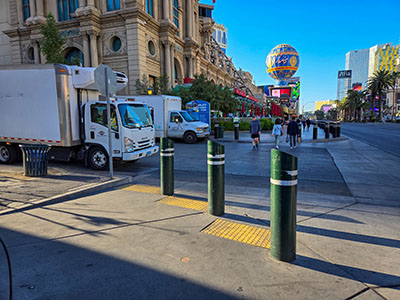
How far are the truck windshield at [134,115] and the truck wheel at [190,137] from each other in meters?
8.35

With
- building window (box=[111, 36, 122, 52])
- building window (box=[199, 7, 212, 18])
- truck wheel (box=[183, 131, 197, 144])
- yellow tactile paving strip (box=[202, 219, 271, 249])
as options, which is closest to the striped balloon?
building window (box=[199, 7, 212, 18])

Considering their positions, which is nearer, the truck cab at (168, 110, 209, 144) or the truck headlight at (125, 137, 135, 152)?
the truck headlight at (125, 137, 135, 152)

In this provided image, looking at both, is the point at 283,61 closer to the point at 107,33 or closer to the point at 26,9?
the point at 107,33

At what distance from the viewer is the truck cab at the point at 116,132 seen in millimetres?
8664

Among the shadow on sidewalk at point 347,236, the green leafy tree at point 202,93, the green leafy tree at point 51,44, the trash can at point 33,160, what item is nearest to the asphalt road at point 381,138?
the shadow on sidewalk at point 347,236

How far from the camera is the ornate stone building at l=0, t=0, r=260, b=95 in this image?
32.2 m

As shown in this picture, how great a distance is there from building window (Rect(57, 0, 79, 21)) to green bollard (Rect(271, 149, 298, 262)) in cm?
4049

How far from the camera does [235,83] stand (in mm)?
85438

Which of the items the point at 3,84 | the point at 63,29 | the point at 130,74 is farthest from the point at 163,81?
the point at 3,84

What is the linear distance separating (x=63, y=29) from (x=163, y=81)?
16.3 metres

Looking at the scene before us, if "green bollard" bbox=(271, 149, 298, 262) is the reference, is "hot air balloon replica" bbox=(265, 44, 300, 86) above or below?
above

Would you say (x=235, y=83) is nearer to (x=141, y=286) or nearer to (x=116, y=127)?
(x=116, y=127)

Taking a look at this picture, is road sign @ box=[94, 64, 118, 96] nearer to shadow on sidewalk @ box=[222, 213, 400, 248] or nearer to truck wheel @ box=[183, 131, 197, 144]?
shadow on sidewalk @ box=[222, 213, 400, 248]

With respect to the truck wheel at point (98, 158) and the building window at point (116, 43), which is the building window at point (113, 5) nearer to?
the building window at point (116, 43)
